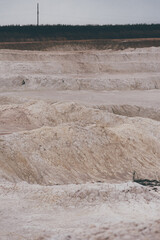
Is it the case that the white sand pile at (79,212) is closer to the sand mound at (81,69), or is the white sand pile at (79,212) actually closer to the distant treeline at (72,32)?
the sand mound at (81,69)

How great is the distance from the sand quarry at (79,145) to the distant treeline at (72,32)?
3101 millimetres

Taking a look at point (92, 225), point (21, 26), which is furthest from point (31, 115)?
Result: point (21, 26)

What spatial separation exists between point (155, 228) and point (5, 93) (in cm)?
2355

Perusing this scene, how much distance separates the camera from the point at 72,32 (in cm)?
4469

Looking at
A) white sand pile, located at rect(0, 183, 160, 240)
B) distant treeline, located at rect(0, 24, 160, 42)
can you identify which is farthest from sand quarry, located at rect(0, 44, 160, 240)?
distant treeline, located at rect(0, 24, 160, 42)

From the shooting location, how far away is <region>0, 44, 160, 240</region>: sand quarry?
33.1ft

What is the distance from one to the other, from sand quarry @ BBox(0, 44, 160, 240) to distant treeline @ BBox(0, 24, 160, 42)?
3.10m

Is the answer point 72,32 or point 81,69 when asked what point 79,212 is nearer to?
point 81,69

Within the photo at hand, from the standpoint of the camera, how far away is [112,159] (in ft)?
62.0

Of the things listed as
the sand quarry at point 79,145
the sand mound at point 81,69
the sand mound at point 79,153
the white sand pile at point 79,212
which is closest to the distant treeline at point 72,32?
the sand quarry at point 79,145

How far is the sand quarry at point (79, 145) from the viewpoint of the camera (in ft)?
33.1

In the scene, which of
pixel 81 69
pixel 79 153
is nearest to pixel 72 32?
pixel 81 69

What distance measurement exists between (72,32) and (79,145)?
2746 centimetres

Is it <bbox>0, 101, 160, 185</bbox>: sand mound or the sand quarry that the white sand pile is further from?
<bbox>0, 101, 160, 185</bbox>: sand mound
